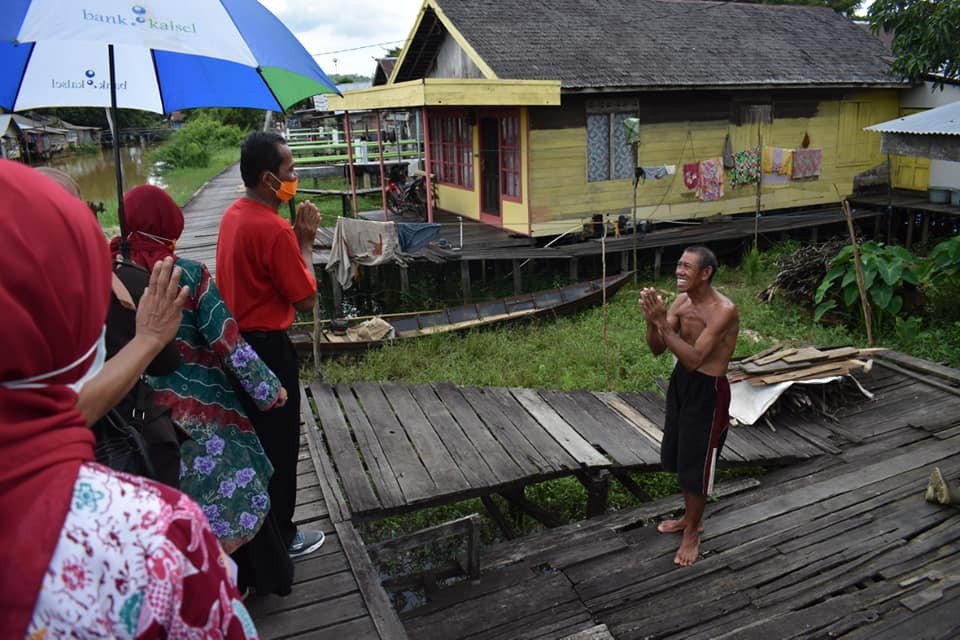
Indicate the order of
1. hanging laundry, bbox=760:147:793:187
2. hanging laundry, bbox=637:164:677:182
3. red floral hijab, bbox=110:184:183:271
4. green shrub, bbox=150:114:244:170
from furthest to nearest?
green shrub, bbox=150:114:244:170 → hanging laundry, bbox=760:147:793:187 → hanging laundry, bbox=637:164:677:182 → red floral hijab, bbox=110:184:183:271

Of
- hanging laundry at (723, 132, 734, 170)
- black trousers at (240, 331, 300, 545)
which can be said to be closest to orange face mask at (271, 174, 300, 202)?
black trousers at (240, 331, 300, 545)

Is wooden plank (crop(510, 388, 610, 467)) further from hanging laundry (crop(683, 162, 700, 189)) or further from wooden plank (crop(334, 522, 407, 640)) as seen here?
hanging laundry (crop(683, 162, 700, 189))

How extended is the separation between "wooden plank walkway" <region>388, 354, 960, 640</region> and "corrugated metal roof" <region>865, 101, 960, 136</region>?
7.65 ft

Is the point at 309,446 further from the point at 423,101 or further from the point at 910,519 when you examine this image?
the point at 423,101

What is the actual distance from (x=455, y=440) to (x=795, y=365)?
2.98 metres

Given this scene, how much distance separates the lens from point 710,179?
13.4 metres

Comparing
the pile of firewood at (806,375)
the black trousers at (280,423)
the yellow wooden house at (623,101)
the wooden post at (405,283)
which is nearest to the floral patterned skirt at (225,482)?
the black trousers at (280,423)

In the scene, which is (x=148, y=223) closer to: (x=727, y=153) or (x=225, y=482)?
(x=225, y=482)

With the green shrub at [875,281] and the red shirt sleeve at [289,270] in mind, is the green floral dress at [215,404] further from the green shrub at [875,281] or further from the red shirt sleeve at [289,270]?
the green shrub at [875,281]

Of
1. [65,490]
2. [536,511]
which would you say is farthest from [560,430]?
[65,490]

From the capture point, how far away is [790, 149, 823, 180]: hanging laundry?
14.3m

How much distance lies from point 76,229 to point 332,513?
2.68 meters

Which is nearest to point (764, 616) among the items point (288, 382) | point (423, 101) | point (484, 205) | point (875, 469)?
point (875, 469)

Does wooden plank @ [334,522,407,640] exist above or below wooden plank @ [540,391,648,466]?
above
